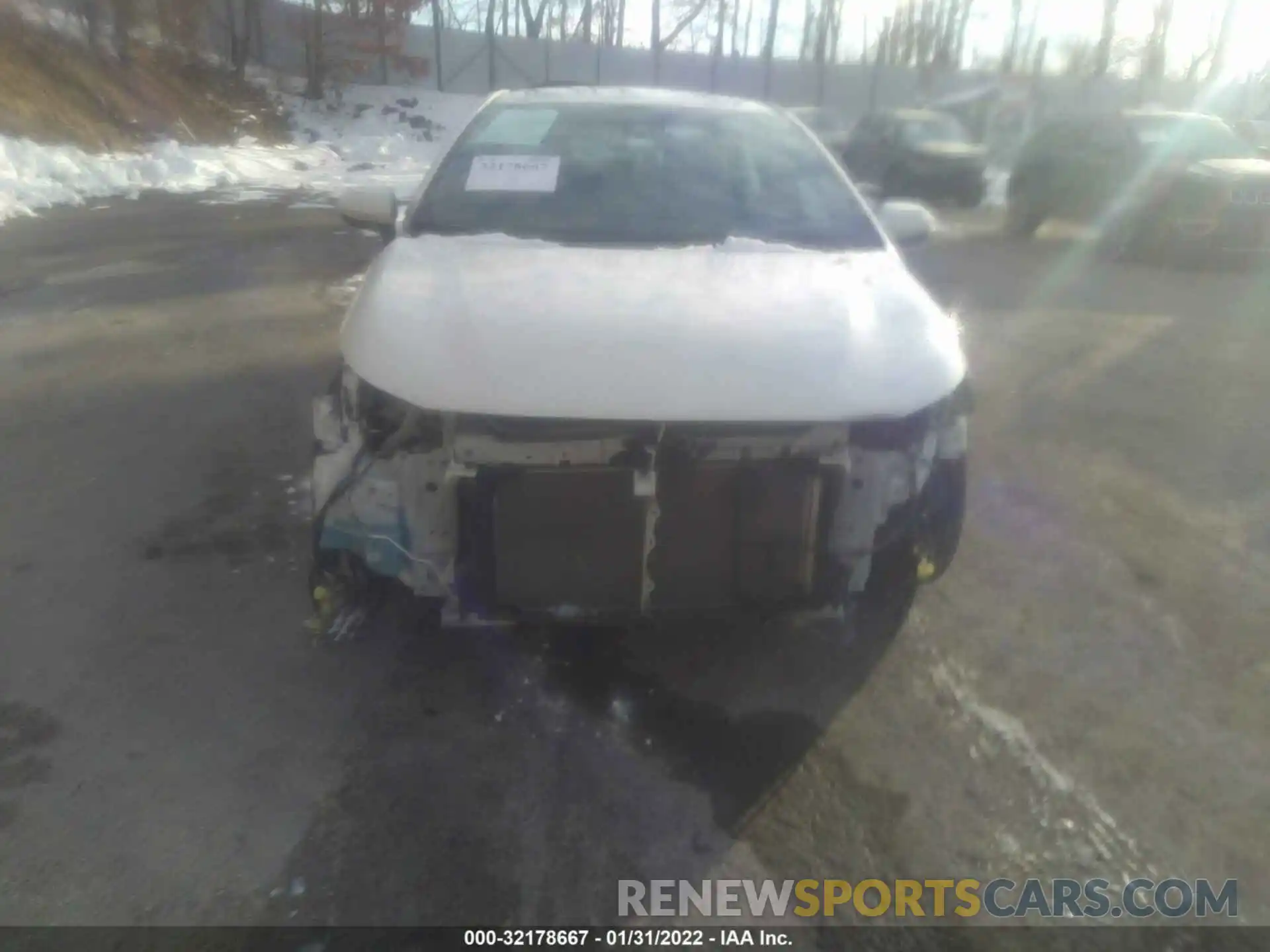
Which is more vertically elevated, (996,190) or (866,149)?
(866,149)

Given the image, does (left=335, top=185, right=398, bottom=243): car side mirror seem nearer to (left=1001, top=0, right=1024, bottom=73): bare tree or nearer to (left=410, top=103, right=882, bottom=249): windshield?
(left=410, top=103, right=882, bottom=249): windshield

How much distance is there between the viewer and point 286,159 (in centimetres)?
1933

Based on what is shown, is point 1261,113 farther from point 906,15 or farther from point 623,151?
point 623,151

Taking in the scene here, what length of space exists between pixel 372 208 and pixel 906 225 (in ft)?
7.25

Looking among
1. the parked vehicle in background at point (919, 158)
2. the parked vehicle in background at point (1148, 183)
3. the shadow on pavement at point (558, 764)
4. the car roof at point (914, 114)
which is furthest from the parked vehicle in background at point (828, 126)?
the shadow on pavement at point (558, 764)

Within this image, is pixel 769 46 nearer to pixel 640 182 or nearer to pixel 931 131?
pixel 931 131

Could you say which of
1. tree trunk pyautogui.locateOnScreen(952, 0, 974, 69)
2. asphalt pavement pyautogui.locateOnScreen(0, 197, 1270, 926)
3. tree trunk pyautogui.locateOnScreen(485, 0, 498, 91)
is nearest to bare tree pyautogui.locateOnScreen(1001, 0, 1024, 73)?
tree trunk pyautogui.locateOnScreen(952, 0, 974, 69)

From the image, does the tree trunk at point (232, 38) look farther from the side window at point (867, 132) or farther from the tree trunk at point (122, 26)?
the side window at point (867, 132)

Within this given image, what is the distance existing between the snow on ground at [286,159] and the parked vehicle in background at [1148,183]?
723 cm

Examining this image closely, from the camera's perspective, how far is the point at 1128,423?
5418 millimetres

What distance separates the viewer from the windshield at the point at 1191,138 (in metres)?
11.3

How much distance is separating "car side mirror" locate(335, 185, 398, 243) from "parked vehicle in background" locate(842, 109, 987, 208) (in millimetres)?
13226

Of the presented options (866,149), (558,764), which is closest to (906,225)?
(558,764)

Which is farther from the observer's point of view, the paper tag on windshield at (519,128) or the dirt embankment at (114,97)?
the dirt embankment at (114,97)
